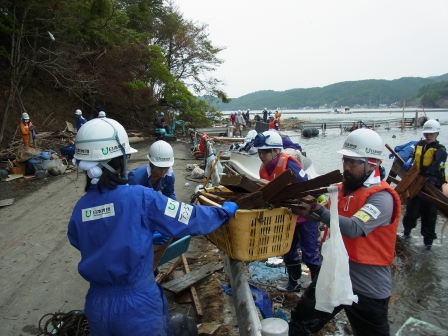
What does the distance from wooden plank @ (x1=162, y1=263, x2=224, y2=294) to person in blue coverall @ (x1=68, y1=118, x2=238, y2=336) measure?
2058 millimetres

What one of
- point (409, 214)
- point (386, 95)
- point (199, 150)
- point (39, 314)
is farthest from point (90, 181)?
point (386, 95)

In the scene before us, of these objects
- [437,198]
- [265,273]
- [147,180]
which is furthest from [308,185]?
[437,198]

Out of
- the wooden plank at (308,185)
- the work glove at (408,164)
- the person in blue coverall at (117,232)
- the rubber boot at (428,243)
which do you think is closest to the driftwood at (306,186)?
the wooden plank at (308,185)

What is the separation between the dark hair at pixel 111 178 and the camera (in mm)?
2064

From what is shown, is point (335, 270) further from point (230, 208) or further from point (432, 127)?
point (432, 127)

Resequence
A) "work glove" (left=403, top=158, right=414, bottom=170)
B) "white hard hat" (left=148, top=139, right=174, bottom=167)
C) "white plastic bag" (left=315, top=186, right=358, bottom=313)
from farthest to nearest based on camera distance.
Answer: "work glove" (left=403, top=158, right=414, bottom=170) < "white hard hat" (left=148, top=139, right=174, bottom=167) < "white plastic bag" (left=315, top=186, right=358, bottom=313)

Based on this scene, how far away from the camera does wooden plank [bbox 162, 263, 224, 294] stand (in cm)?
421

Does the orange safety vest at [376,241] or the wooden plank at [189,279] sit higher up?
the orange safety vest at [376,241]

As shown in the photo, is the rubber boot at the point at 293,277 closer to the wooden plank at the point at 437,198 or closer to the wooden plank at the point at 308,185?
the wooden plank at the point at 308,185

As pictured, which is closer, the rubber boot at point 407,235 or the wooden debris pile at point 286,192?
the wooden debris pile at point 286,192

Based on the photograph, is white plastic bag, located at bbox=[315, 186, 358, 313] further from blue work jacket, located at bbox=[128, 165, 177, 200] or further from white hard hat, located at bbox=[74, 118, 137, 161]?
blue work jacket, located at bbox=[128, 165, 177, 200]

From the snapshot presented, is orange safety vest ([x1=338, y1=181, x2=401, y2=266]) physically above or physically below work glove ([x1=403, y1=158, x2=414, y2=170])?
above

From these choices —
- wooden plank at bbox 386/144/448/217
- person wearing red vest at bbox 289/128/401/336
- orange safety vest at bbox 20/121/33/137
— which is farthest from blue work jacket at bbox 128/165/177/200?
orange safety vest at bbox 20/121/33/137

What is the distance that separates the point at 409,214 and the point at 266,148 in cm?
438
